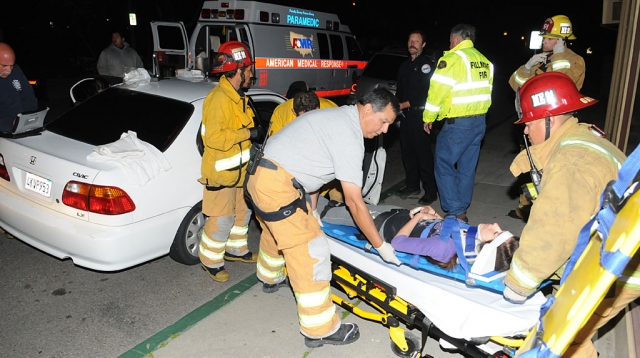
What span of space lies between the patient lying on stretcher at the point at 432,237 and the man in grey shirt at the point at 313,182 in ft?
0.78

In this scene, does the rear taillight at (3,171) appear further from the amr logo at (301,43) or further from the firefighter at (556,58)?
the amr logo at (301,43)

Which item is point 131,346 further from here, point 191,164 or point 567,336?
point 567,336

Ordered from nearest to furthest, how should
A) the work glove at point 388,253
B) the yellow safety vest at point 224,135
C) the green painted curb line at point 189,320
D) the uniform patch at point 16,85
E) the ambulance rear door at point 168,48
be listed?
the work glove at point 388,253
the green painted curb line at point 189,320
the yellow safety vest at point 224,135
the uniform patch at point 16,85
the ambulance rear door at point 168,48

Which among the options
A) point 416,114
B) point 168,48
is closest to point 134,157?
point 416,114

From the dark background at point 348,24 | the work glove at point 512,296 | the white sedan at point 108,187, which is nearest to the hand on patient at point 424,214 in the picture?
the work glove at point 512,296

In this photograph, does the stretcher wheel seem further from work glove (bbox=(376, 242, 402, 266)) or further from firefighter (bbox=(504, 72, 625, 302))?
firefighter (bbox=(504, 72, 625, 302))

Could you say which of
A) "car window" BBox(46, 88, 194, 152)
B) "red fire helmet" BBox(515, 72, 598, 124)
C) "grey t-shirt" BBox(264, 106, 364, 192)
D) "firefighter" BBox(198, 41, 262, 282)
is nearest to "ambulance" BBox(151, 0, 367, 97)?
"car window" BBox(46, 88, 194, 152)

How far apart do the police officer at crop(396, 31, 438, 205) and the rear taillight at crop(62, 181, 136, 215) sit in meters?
3.72

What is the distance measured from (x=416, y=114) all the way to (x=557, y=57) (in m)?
1.70

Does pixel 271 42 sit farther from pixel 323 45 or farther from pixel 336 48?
pixel 336 48

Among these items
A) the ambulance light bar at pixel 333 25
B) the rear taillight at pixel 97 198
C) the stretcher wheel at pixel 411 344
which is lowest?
the stretcher wheel at pixel 411 344

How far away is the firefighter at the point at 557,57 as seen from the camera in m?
5.19

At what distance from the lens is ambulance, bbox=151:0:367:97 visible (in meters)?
9.36

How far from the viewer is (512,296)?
2512 mm
